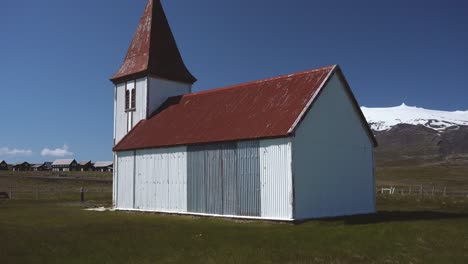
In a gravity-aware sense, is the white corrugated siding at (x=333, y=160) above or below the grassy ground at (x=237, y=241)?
above

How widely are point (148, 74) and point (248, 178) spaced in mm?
15201

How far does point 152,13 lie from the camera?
130 ft

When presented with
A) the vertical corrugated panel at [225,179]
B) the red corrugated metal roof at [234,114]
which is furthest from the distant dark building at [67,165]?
the vertical corrugated panel at [225,179]

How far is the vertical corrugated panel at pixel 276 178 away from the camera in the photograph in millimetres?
23406

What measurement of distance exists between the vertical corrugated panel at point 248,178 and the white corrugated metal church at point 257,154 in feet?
0.17

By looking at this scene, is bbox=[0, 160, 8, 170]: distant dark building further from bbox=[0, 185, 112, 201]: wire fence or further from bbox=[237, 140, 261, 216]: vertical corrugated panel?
bbox=[237, 140, 261, 216]: vertical corrugated panel

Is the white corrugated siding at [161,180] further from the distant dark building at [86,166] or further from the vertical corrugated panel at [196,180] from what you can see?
the distant dark building at [86,166]

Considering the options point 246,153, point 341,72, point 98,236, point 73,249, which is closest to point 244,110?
point 246,153

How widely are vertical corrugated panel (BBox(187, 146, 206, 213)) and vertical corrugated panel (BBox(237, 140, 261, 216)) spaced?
→ 2.89 m

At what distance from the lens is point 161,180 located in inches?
1200

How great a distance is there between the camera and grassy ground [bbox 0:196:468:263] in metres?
14.2

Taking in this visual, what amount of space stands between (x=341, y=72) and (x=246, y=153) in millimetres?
7398

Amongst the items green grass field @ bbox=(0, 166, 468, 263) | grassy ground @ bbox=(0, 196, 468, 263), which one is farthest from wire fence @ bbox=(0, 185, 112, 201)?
green grass field @ bbox=(0, 166, 468, 263)

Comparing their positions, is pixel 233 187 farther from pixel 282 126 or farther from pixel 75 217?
pixel 75 217
